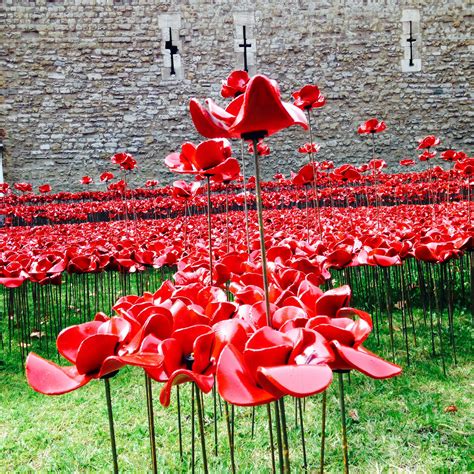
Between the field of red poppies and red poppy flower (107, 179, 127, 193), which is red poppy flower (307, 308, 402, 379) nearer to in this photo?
the field of red poppies

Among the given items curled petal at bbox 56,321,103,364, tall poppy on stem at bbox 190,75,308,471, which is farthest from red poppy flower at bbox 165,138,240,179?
curled petal at bbox 56,321,103,364

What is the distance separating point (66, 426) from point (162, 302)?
1482mm

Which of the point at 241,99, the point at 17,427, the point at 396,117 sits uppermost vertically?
the point at 396,117

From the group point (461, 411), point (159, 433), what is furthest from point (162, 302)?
point (461, 411)

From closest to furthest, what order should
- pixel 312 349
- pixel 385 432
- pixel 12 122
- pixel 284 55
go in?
1. pixel 312 349
2. pixel 385 432
3. pixel 12 122
4. pixel 284 55

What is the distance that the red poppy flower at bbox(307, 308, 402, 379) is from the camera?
0.71 metres

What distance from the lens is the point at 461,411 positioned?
7.03ft

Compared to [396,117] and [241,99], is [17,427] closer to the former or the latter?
[241,99]

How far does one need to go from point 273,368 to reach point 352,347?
0.69 feet

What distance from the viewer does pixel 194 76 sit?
12719mm

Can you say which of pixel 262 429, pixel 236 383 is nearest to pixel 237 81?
pixel 262 429

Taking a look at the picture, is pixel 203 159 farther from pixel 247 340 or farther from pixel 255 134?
pixel 247 340

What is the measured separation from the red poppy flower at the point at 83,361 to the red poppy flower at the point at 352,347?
28cm

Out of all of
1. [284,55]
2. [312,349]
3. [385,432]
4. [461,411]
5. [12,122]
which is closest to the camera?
[312,349]
